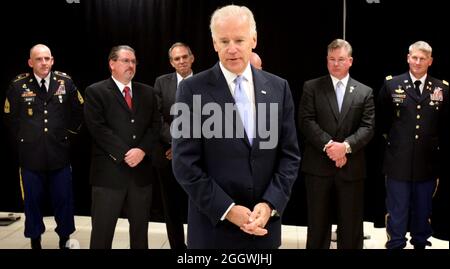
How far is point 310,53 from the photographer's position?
5418mm

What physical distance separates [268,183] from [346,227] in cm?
205

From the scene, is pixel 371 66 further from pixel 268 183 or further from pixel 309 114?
pixel 268 183

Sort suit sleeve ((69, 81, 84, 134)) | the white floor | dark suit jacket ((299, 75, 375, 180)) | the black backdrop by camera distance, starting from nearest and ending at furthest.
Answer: dark suit jacket ((299, 75, 375, 180)) → suit sleeve ((69, 81, 84, 134)) → the white floor → the black backdrop

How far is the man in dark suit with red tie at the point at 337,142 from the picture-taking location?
4223 millimetres

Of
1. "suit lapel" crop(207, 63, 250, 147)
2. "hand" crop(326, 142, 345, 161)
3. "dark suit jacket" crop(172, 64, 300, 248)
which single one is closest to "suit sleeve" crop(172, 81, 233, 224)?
"dark suit jacket" crop(172, 64, 300, 248)

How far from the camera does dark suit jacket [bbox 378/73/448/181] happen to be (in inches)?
178

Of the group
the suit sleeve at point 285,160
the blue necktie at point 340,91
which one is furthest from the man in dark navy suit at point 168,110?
the suit sleeve at point 285,160

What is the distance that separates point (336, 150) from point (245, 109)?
1871 mm

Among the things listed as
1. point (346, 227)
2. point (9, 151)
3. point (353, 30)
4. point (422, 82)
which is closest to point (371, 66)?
point (353, 30)

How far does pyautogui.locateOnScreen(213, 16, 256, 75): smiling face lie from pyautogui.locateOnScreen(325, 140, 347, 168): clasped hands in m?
1.93

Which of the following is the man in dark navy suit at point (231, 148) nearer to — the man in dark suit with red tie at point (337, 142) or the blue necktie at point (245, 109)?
the blue necktie at point (245, 109)

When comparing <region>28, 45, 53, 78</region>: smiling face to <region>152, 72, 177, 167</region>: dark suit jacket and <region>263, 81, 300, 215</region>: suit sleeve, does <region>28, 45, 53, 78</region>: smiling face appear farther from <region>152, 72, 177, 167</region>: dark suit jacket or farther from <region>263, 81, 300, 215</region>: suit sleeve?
<region>263, 81, 300, 215</region>: suit sleeve

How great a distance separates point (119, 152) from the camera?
13.0 ft

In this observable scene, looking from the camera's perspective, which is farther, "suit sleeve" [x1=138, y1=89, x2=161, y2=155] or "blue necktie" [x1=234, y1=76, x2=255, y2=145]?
"suit sleeve" [x1=138, y1=89, x2=161, y2=155]
